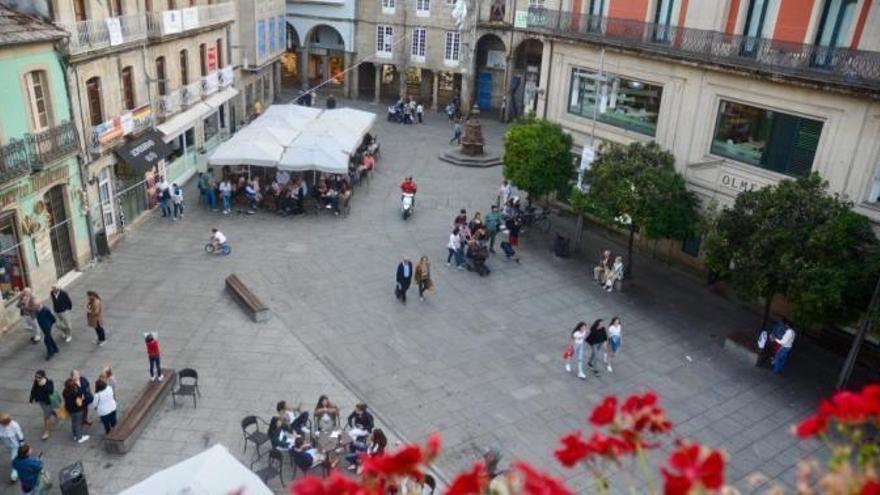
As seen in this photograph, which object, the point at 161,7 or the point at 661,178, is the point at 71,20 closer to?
the point at 161,7

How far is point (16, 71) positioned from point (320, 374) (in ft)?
34.3

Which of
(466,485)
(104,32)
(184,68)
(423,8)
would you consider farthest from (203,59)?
(466,485)

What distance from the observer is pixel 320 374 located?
52.3ft

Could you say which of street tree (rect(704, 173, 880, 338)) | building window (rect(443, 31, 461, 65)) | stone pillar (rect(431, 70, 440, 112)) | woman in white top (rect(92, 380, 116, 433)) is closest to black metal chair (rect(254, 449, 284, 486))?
woman in white top (rect(92, 380, 116, 433))

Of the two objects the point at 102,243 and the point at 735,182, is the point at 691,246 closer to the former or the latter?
the point at 735,182

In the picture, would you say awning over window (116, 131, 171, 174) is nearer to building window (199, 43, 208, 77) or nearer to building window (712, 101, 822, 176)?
building window (199, 43, 208, 77)

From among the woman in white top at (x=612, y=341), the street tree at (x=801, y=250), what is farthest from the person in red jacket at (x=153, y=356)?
the street tree at (x=801, y=250)

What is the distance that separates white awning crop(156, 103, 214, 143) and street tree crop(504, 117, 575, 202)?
1229 cm

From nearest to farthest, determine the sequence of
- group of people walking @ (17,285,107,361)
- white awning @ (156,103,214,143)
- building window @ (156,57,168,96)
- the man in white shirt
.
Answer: group of people walking @ (17,285,107,361)
the man in white shirt
white awning @ (156,103,214,143)
building window @ (156,57,168,96)

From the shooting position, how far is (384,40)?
147 feet

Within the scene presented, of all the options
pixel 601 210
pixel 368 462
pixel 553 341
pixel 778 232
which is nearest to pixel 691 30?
pixel 601 210

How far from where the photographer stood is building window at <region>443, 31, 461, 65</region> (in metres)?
43.5

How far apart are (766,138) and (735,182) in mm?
1527

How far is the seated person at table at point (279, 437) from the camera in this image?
12664mm
